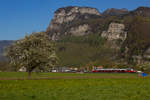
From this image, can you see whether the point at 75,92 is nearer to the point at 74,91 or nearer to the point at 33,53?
the point at 74,91

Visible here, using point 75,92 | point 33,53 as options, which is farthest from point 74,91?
point 33,53

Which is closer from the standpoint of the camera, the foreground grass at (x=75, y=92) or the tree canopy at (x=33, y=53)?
the foreground grass at (x=75, y=92)

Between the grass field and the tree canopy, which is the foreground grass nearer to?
the grass field

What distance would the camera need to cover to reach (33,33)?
68.0 m

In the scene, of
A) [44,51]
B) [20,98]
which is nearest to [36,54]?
[44,51]

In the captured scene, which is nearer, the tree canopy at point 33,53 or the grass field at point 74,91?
the grass field at point 74,91

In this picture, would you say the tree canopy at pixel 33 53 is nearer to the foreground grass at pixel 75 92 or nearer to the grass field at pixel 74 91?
the grass field at pixel 74 91

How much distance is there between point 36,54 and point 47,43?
615 centimetres

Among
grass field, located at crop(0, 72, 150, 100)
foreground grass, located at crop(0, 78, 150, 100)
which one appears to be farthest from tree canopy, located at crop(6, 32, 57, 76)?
foreground grass, located at crop(0, 78, 150, 100)

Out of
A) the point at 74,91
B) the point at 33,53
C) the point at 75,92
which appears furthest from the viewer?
the point at 33,53

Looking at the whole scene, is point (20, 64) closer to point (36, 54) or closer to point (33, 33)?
point (36, 54)

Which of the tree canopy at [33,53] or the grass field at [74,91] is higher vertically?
the tree canopy at [33,53]

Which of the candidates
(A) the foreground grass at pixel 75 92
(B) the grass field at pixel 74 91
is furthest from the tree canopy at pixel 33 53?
(A) the foreground grass at pixel 75 92

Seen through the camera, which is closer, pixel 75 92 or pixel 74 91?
pixel 75 92
